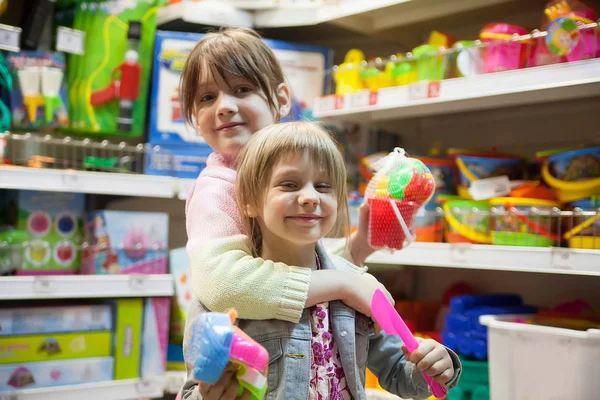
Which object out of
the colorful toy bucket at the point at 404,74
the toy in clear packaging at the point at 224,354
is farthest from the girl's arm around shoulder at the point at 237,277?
the colorful toy bucket at the point at 404,74

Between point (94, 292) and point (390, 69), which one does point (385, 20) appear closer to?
point (390, 69)

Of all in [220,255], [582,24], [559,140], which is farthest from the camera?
[559,140]

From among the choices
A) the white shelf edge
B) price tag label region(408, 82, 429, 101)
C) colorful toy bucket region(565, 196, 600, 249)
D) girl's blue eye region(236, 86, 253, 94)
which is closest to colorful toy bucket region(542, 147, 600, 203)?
colorful toy bucket region(565, 196, 600, 249)

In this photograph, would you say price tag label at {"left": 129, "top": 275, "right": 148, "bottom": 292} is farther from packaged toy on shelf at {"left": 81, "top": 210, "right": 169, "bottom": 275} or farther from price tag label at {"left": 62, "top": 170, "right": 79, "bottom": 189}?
price tag label at {"left": 62, "top": 170, "right": 79, "bottom": 189}

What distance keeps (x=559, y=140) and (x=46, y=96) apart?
5.24 feet

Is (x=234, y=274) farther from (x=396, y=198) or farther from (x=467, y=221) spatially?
(x=467, y=221)

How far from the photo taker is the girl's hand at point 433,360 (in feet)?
2.86

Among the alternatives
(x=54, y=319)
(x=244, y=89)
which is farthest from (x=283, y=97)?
(x=54, y=319)

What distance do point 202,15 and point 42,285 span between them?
1022 mm

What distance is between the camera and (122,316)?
2.03 metres

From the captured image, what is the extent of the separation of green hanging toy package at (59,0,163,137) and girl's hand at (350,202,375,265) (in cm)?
121

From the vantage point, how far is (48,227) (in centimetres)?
195

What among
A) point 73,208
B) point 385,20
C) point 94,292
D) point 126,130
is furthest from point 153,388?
point 385,20

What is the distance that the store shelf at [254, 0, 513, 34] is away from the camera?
1987 millimetres
